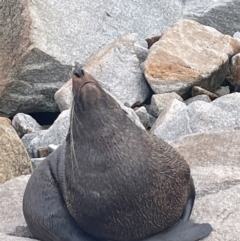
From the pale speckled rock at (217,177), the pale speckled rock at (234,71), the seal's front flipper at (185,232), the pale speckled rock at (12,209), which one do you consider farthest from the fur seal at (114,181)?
the pale speckled rock at (234,71)

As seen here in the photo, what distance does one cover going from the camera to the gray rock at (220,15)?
11.4 metres

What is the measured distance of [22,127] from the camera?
919 centimetres

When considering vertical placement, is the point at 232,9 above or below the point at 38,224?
Result: below

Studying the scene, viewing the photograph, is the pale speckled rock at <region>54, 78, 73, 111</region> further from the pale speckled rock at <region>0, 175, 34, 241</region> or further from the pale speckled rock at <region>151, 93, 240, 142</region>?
the pale speckled rock at <region>0, 175, 34, 241</region>

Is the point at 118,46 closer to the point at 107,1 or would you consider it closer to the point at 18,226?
the point at 107,1

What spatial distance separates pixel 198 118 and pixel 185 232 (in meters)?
2.89

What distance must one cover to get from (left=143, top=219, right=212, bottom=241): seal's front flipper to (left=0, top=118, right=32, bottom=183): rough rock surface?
91.8 inches

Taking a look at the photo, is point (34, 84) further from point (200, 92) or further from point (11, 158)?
point (11, 158)

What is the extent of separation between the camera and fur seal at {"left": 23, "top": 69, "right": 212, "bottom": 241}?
4560 millimetres

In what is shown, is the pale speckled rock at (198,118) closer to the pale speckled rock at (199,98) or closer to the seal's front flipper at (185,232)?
the pale speckled rock at (199,98)

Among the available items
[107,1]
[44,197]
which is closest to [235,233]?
[44,197]

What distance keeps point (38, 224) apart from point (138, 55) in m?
4.94

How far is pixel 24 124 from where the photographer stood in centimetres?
923

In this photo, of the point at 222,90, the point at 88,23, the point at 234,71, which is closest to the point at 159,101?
the point at 222,90
